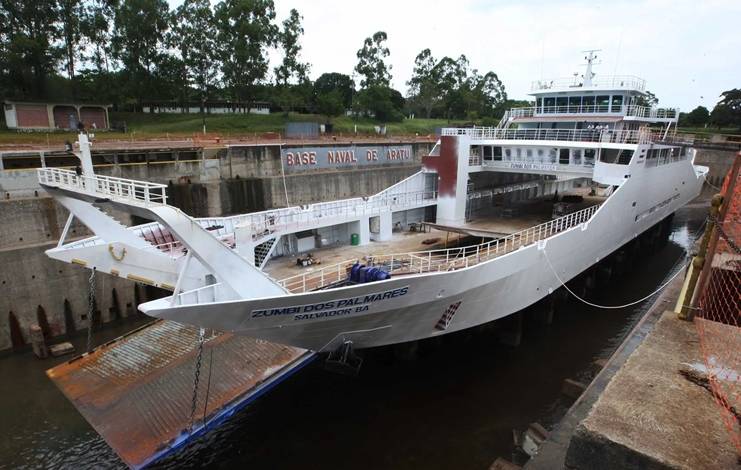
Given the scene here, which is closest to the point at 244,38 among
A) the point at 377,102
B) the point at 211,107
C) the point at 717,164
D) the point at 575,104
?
the point at 211,107

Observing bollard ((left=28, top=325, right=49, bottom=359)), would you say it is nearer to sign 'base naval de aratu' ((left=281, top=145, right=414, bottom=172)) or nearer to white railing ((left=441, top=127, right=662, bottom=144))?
sign 'base naval de aratu' ((left=281, top=145, right=414, bottom=172))

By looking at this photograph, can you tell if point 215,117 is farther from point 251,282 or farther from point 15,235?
point 251,282

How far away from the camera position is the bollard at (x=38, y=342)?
15586 mm

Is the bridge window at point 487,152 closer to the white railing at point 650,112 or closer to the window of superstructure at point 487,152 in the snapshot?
the window of superstructure at point 487,152

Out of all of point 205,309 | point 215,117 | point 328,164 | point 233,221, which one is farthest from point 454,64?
point 205,309

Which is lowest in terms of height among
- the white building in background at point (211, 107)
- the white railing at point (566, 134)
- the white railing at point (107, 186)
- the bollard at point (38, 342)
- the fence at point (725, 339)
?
the bollard at point (38, 342)

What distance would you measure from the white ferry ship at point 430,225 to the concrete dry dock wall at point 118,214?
Answer: 3.52 m

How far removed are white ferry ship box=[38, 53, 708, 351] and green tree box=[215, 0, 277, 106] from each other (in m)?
28.0

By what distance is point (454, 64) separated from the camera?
81375 mm

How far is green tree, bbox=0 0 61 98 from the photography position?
30.2 m

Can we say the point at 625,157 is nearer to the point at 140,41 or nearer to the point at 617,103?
the point at 617,103

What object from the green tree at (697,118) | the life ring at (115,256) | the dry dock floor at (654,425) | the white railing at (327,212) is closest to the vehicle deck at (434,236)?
the white railing at (327,212)

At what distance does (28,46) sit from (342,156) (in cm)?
2294

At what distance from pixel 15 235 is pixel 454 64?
78.1m
